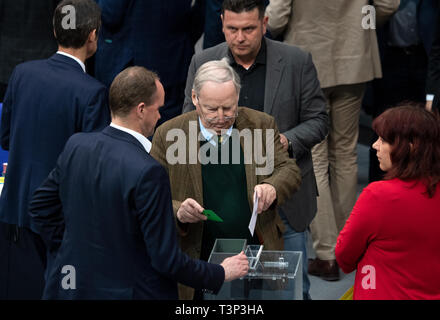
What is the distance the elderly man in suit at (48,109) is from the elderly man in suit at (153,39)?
138cm

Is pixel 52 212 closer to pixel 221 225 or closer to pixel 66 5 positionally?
pixel 221 225

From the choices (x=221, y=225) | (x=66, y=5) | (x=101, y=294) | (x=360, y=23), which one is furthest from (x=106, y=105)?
(x=360, y=23)

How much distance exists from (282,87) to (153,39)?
1528mm

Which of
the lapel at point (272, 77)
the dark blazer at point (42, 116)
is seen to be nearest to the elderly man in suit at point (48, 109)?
the dark blazer at point (42, 116)

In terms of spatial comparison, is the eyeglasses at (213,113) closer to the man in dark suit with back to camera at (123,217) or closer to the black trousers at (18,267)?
the man in dark suit with back to camera at (123,217)

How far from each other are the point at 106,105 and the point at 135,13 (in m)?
1.62

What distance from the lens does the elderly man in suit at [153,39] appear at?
5266 mm

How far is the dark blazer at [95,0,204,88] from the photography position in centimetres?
526

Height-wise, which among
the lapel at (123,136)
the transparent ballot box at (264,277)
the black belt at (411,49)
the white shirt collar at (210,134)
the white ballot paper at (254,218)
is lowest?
the transparent ballot box at (264,277)

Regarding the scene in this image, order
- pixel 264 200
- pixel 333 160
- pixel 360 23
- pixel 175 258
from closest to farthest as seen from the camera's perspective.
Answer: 1. pixel 175 258
2. pixel 264 200
3. pixel 360 23
4. pixel 333 160

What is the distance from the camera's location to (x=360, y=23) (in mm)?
5199

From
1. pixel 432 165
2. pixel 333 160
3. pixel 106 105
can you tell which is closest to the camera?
pixel 432 165

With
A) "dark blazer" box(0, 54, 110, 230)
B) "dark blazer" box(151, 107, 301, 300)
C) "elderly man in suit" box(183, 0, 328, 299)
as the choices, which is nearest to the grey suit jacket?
"elderly man in suit" box(183, 0, 328, 299)

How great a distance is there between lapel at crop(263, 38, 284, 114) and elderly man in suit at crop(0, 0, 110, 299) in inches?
32.1
